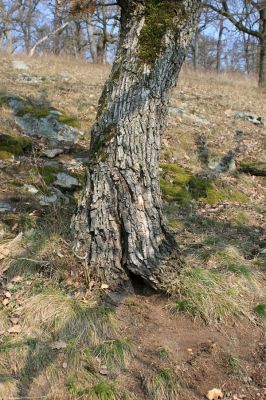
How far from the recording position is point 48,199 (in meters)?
5.38

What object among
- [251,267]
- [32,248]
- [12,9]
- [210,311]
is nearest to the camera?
[210,311]

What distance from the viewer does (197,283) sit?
13.4 feet

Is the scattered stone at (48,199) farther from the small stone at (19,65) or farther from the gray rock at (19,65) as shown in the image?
the gray rock at (19,65)

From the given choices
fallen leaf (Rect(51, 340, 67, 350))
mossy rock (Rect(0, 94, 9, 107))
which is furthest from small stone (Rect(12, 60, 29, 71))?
fallen leaf (Rect(51, 340, 67, 350))

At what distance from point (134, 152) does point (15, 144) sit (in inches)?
145

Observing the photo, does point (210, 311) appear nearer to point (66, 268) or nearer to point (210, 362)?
point (210, 362)

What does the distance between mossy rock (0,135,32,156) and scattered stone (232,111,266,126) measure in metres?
6.72

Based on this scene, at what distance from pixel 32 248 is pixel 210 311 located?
2.07 metres

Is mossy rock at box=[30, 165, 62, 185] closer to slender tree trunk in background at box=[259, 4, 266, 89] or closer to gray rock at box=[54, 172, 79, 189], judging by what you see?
gray rock at box=[54, 172, 79, 189]

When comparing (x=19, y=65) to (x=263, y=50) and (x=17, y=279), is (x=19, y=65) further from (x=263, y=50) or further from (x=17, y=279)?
(x=17, y=279)

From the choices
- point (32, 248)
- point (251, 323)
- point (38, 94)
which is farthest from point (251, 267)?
point (38, 94)

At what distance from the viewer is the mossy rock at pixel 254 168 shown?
27.0 ft

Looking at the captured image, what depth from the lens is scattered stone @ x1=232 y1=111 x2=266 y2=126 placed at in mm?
11062

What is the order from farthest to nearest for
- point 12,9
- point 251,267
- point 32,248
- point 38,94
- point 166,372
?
point 12,9 < point 38,94 < point 251,267 < point 32,248 < point 166,372
